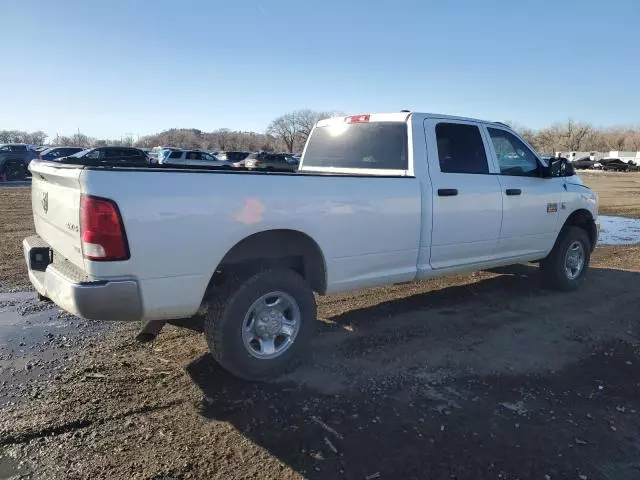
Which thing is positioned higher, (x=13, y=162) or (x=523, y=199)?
(x=523, y=199)

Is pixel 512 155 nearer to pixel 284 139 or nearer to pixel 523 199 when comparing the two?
pixel 523 199

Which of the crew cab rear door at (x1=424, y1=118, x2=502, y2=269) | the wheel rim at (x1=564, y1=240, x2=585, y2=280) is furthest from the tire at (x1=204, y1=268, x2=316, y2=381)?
the wheel rim at (x1=564, y1=240, x2=585, y2=280)

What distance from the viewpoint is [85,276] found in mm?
3314

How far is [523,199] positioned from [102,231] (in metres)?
4.64

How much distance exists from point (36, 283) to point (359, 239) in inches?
99.9

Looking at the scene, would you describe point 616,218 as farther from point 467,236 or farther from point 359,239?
point 359,239

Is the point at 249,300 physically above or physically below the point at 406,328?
above

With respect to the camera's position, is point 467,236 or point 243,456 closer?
point 243,456

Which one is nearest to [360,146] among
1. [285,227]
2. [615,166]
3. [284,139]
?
[285,227]

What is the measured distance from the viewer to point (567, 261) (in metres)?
6.92

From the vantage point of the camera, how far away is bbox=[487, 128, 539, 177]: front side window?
595 cm

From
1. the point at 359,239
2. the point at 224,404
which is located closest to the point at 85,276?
the point at 224,404

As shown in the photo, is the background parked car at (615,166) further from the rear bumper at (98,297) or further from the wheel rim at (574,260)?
the rear bumper at (98,297)

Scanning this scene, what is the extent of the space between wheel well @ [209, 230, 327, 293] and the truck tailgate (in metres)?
0.99
